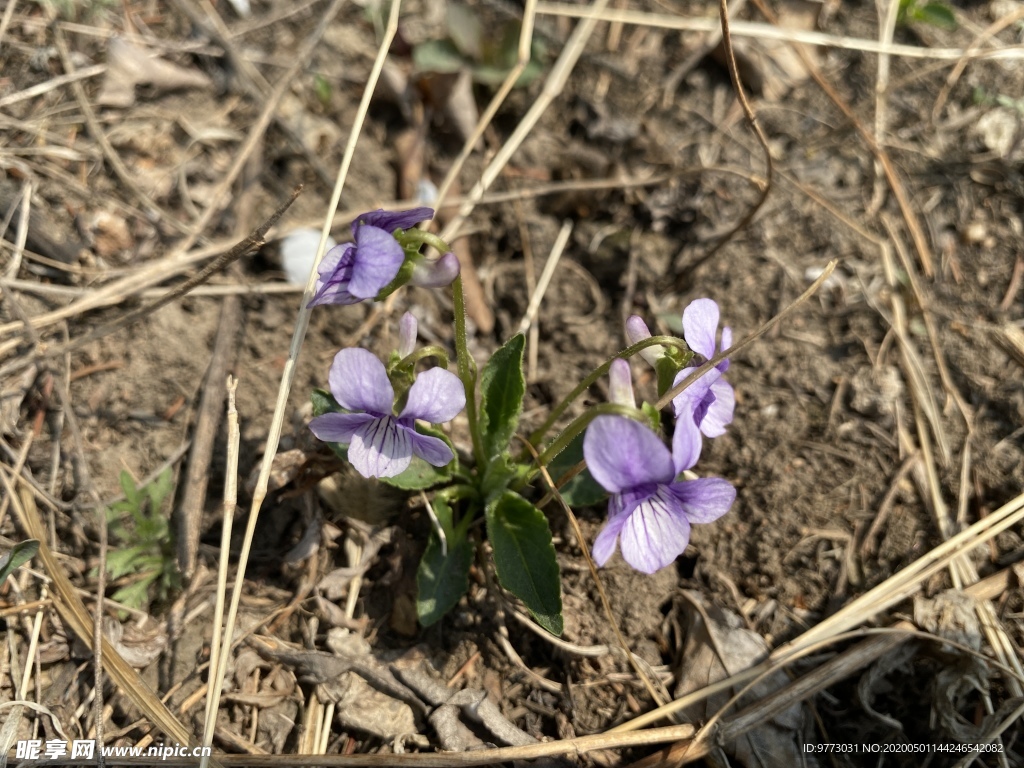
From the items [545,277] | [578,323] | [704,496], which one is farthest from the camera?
[545,277]

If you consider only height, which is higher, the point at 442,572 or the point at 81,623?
the point at 442,572

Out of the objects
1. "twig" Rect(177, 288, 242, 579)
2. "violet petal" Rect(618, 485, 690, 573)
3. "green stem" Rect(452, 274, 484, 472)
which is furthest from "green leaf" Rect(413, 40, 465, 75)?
"violet petal" Rect(618, 485, 690, 573)

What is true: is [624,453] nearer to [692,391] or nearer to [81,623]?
[692,391]

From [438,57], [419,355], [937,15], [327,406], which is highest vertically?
[937,15]

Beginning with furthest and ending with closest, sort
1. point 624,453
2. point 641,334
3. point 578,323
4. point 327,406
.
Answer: point 578,323
point 327,406
point 641,334
point 624,453

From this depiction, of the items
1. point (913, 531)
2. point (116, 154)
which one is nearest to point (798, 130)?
point (913, 531)

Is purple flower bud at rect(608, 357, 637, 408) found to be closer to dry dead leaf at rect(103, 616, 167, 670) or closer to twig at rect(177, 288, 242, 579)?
twig at rect(177, 288, 242, 579)

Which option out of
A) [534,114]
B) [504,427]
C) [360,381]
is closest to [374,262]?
[360,381]
